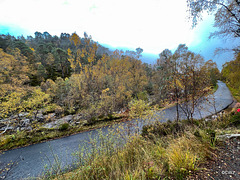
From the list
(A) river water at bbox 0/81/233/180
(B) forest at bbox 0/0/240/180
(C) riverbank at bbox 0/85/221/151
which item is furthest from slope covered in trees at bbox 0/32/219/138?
(A) river water at bbox 0/81/233/180

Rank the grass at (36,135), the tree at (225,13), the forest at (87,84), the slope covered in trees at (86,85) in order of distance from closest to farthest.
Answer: the tree at (225,13) < the grass at (36,135) < the slope covered in trees at (86,85) < the forest at (87,84)

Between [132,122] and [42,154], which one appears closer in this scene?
[132,122]

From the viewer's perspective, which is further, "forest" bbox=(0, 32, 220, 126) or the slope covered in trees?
"forest" bbox=(0, 32, 220, 126)

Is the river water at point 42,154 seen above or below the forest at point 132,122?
below

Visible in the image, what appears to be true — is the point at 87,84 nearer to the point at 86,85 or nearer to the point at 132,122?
the point at 86,85

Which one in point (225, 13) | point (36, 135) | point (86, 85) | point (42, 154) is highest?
point (225, 13)

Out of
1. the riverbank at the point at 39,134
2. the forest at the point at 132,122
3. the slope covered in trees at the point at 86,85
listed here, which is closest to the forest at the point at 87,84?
the slope covered in trees at the point at 86,85

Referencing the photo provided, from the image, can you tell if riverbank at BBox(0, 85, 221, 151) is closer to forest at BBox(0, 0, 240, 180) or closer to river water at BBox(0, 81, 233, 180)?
forest at BBox(0, 0, 240, 180)

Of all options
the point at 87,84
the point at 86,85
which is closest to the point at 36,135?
the point at 86,85

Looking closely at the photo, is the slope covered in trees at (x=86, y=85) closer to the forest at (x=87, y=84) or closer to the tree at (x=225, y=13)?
the forest at (x=87, y=84)

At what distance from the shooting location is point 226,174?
157cm

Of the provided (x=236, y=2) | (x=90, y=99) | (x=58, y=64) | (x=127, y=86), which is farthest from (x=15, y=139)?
(x=58, y=64)

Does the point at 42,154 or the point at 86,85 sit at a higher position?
the point at 86,85

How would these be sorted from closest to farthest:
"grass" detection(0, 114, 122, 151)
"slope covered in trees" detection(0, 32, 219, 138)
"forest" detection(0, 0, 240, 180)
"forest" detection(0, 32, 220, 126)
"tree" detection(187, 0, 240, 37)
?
"forest" detection(0, 0, 240, 180) < "tree" detection(187, 0, 240, 37) < "grass" detection(0, 114, 122, 151) < "slope covered in trees" detection(0, 32, 219, 138) < "forest" detection(0, 32, 220, 126)
